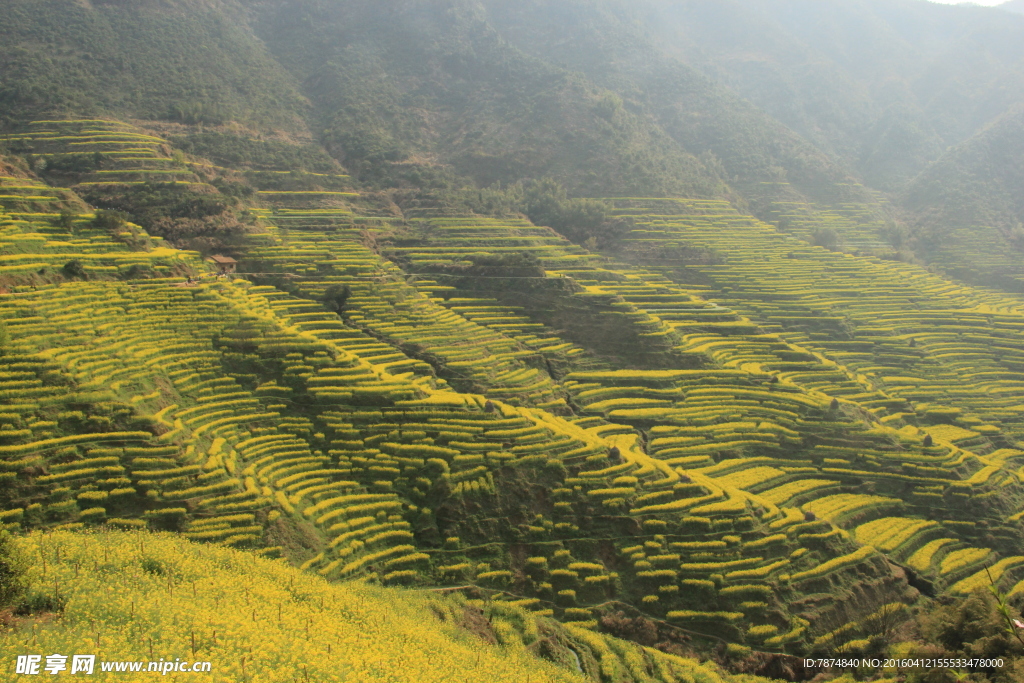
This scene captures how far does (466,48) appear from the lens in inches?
4422

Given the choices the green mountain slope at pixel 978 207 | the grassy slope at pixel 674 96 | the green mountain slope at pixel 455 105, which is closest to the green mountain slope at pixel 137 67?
the green mountain slope at pixel 455 105

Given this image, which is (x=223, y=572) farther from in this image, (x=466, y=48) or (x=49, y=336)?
(x=466, y=48)

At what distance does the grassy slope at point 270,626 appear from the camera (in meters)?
18.9

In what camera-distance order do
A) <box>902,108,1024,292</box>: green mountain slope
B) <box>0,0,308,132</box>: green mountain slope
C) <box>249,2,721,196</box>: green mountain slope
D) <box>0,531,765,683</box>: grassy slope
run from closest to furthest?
<box>0,531,765,683</box>: grassy slope → <box>0,0,308,132</box>: green mountain slope → <box>902,108,1024,292</box>: green mountain slope → <box>249,2,721,196</box>: green mountain slope

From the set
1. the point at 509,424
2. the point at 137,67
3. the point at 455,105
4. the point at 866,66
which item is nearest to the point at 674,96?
the point at 455,105

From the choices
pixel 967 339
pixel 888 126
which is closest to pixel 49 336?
pixel 967 339

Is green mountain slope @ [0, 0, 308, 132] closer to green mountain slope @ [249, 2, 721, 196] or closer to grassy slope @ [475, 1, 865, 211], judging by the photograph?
green mountain slope @ [249, 2, 721, 196]

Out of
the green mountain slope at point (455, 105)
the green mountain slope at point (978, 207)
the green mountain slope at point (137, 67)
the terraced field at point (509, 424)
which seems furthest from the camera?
the green mountain slope at point (455, 105)

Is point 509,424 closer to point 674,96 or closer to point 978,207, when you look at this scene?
point 978,207

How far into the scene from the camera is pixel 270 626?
2117 cm

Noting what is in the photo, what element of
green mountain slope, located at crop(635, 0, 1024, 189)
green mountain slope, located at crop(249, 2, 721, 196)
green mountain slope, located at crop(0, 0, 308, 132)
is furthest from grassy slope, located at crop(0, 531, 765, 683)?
green mountain slope, located at crop(635, 0, 1024, 189)

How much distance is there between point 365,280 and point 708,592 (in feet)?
114

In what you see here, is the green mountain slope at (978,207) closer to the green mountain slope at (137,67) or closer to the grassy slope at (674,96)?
the grassy slope at (674,96)

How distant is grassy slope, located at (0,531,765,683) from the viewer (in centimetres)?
1889
